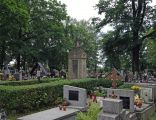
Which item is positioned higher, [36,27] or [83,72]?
[36,27]

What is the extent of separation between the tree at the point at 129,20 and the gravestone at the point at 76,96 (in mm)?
21355

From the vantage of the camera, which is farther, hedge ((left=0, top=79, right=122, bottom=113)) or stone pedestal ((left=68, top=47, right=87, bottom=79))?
stone pedestal ((left=68, top=47, right=87, bottom=79))

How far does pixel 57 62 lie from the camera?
45812 mm

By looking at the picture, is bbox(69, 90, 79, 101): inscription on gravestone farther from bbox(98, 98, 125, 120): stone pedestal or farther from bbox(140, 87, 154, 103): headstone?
bbox(98, 98, 125, 120): stone pedestal

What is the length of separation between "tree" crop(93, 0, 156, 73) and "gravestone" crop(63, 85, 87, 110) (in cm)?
2136

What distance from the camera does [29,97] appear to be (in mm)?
16188

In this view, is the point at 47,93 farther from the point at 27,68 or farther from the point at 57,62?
the point at 27,68

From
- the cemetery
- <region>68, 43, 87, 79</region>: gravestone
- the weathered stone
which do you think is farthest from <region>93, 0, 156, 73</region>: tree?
the weathered stone

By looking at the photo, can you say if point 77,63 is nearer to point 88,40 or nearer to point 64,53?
point 64,53

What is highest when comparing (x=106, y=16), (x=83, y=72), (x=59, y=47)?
(x=106, y=16)

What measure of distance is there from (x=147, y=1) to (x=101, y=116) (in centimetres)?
3024

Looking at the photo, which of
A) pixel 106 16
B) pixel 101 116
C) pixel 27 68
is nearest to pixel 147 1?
pixel 106 16

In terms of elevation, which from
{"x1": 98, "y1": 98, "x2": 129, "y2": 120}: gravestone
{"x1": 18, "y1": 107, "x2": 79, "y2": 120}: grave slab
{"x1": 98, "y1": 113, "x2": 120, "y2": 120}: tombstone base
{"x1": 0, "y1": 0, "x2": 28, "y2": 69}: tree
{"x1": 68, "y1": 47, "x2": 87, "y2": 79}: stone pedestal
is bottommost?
{"x1": 18, "y1": 107, "x2": 79, "y2": 120}: grave slab

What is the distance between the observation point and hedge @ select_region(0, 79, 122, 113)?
15.4m
